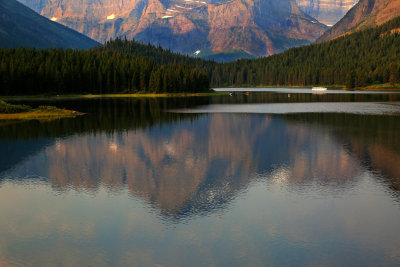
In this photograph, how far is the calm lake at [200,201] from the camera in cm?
2039

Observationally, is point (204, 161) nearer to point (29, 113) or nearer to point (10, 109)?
point (29, 113)

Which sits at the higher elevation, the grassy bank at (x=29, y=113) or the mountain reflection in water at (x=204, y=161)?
the grassy bank at (x=29, y=113)

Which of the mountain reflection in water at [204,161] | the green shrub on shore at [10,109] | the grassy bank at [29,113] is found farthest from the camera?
the green shrub on shore at [10,109]

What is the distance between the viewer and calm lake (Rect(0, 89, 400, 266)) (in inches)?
803

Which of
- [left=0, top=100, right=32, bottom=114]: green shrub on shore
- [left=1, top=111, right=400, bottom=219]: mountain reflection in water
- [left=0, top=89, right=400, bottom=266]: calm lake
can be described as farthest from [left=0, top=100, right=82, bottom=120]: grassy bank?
[left=1, top=111, right=400, bottom=219]: mountain reflection in water

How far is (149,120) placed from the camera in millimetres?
83188

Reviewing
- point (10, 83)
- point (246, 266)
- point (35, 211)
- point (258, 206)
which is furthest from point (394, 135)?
point (10, 83)

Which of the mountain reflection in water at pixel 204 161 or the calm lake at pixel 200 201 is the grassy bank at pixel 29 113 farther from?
the mountain reflection in water at pixel 204 161

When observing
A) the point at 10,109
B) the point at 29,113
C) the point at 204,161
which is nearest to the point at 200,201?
the point at 204,161

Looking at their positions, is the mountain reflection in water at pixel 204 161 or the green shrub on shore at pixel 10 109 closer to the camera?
the mountain reflection in water at pixel 204 161

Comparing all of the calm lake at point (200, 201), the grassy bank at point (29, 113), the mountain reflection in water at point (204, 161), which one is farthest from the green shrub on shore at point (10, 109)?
the mountain reflection in water at point (204, 161)

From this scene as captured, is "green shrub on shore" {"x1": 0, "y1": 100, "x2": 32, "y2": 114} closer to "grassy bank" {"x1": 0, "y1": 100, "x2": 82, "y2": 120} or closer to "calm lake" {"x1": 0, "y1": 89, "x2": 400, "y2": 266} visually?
"grassy bank" {"x1": 0, "y1": 100, "x2": 82, "y2": 120}

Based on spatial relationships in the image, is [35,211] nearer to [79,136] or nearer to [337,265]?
[337,265]

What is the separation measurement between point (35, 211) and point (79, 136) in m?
34.4
